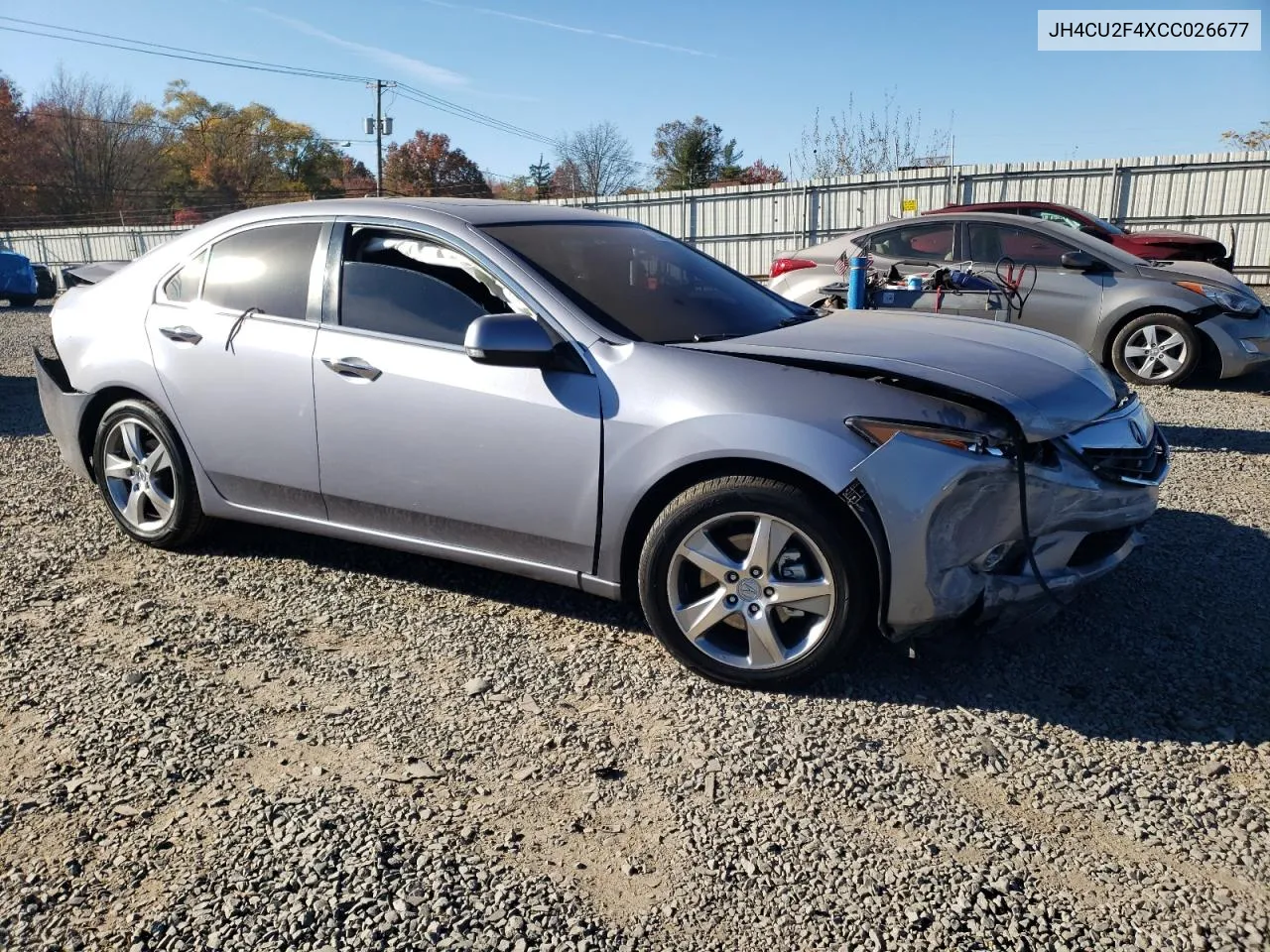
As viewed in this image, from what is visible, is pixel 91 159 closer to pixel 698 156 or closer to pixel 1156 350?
pixel 698 156

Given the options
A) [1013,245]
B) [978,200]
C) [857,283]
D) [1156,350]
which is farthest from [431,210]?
[978,200]

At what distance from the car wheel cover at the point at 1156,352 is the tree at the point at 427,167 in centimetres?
5327

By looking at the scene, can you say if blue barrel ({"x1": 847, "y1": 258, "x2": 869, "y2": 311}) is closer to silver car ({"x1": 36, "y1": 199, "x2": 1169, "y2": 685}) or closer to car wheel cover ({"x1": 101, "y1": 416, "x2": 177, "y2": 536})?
silver car ({"x1": 36, "y1": 199, "x2": 1169, "y2": 685})

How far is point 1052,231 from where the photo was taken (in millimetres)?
8898

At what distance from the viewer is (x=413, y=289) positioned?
12.3ft

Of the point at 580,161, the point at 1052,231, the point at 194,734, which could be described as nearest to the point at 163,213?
the point at 580,161

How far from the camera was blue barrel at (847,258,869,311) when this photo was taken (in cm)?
596

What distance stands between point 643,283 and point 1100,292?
6369mm

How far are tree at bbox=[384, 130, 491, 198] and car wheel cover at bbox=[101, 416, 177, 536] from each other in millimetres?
55990

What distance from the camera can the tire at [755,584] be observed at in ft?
9.91

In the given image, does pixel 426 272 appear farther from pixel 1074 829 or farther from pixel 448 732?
pixel 1074 829

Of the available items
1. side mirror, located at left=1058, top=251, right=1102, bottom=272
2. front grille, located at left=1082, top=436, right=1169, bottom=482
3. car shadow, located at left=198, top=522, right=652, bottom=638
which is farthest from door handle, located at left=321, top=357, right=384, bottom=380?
side mirror, located at left=1058, top=251, right=1102, bottom=272

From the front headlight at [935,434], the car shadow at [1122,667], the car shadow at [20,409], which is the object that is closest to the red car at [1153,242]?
the car shadow at [1122,667]

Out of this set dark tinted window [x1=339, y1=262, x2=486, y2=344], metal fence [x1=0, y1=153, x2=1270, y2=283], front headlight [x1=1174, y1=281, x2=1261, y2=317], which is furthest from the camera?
metal fence [x1=0, y1=153, x2=1270, y2=283]
